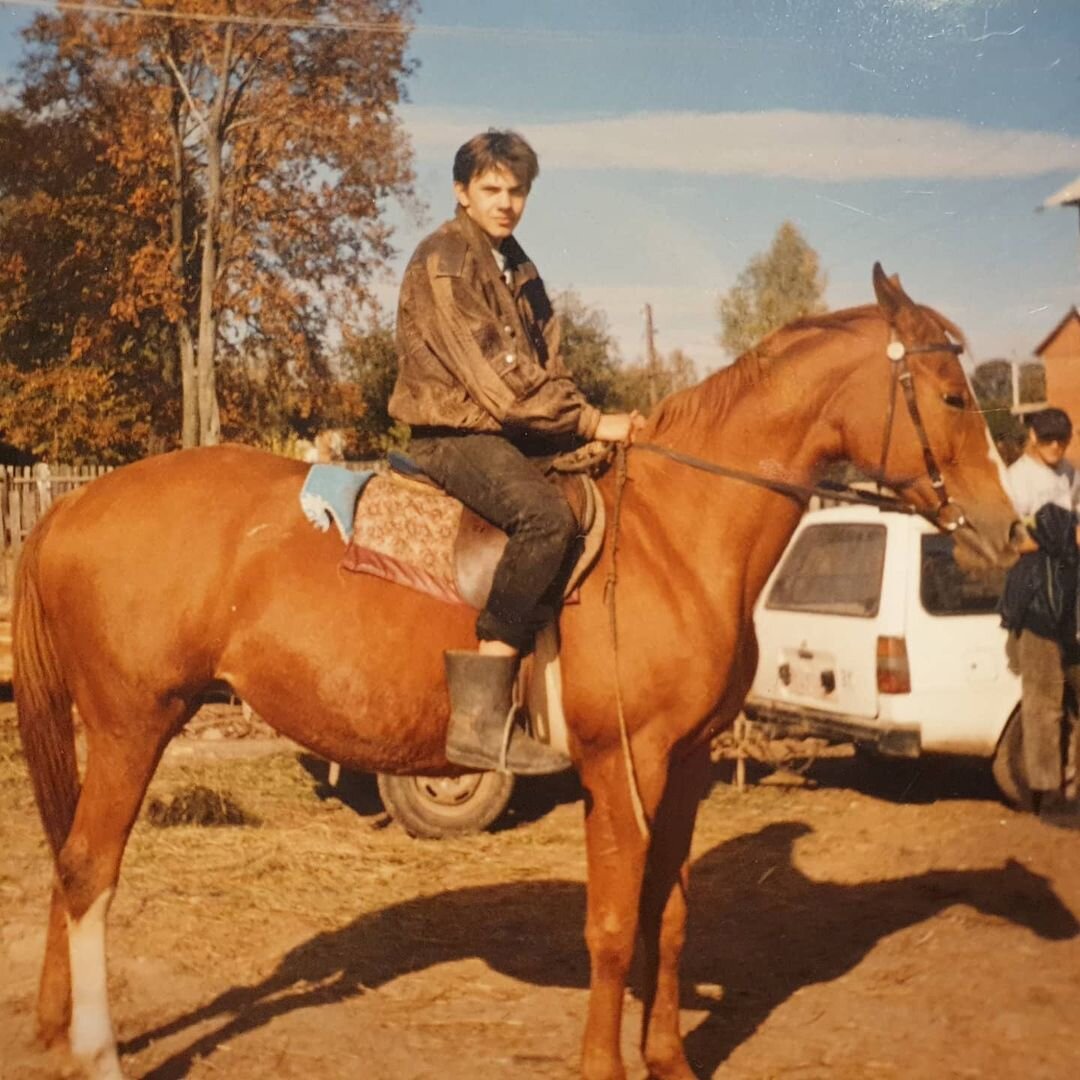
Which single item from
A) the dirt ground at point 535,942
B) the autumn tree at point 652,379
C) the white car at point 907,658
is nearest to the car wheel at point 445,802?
the dirt ground at point 535,942

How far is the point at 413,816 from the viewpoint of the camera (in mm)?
7223

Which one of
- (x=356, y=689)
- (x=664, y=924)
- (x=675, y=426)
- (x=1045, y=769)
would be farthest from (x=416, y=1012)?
(x=1045, y=769)

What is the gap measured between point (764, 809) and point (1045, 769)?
186 centimetres

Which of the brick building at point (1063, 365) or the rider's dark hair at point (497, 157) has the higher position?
the brick building at point (1063, 365)

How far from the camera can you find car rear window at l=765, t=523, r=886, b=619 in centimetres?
780

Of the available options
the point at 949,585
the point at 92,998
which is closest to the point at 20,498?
the point at 949,585

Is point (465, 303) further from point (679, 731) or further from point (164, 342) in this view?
point (164, 342)

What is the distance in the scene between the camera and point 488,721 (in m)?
3.88

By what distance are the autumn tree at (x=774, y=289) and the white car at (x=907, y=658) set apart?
25169 millimetres

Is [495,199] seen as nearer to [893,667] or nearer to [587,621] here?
[587,621]

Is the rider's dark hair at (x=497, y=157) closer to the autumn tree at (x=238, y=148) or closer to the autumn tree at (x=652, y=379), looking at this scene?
the autumn tree at (x=238, y=148)

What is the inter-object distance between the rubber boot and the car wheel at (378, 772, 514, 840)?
10.9 ft

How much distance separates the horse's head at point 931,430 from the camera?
3.79m

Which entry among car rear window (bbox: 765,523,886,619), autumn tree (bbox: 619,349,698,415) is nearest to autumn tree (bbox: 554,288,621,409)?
autumn tree (bbox: 619,349,698,415)
